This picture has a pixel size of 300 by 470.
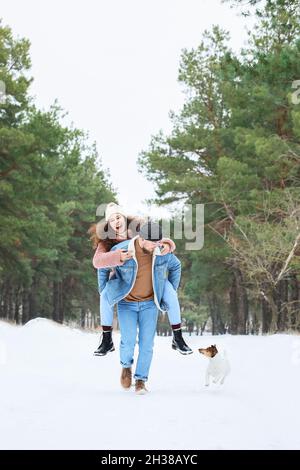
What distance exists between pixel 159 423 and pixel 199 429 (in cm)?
34

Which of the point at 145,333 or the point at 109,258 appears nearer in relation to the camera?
the point at 109,258

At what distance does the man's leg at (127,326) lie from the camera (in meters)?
6.23

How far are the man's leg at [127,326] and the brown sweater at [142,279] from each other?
0.08m

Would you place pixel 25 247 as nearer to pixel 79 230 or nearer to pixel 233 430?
pixel 79 230

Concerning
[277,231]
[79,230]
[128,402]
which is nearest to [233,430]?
[128,402]

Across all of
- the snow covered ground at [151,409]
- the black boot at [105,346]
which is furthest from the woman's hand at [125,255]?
the snow covered ground at [151,409]

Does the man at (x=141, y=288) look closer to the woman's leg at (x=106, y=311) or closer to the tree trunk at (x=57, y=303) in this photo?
the woman's leg at (x=106, y=311)

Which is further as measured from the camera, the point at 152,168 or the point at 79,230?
the point at 79,230

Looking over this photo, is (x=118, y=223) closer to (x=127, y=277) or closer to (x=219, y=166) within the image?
(x=127, y=277)

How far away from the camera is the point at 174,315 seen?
19.6 feet

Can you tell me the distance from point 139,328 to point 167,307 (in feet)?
1.65

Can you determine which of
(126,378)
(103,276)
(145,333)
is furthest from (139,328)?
(103,276)

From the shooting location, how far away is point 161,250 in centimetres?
577

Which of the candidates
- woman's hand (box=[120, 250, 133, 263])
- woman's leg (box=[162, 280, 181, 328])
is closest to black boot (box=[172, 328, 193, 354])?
woman's leg (box=[162, 280, 181, 328])
